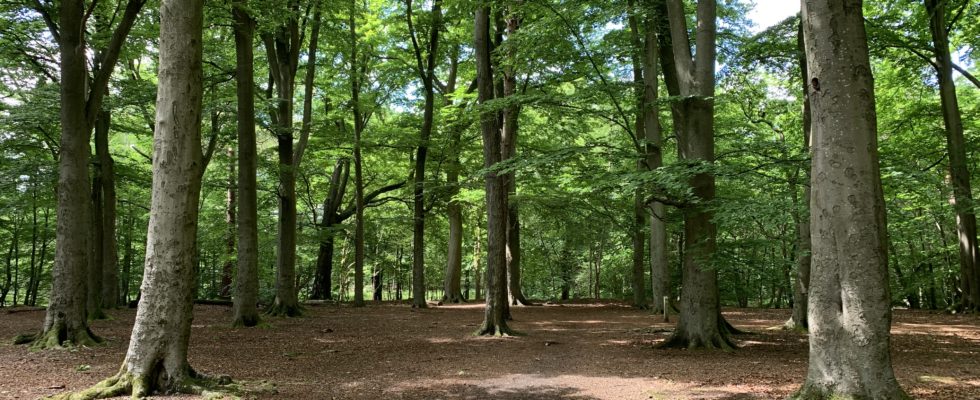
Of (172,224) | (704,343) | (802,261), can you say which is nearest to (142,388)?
(172,224)

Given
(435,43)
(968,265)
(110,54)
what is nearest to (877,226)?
(110,54)

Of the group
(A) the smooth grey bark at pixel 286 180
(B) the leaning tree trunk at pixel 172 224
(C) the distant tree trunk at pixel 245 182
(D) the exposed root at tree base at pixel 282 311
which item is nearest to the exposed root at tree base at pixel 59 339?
(C) the distant tree trunk at pixel 245 182

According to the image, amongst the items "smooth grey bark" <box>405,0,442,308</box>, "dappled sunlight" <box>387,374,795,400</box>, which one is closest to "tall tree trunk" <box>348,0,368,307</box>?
"smooth grey bark" <box>405,0,442,308</box>

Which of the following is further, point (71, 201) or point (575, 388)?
point (71, 201)

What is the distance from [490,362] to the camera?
24.2 ft

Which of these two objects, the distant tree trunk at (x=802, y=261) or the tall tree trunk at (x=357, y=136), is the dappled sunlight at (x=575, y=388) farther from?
the tall tree trunk at (x=357, y=136)

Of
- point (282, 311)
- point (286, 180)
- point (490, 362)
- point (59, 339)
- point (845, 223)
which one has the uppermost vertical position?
point (286, 180)

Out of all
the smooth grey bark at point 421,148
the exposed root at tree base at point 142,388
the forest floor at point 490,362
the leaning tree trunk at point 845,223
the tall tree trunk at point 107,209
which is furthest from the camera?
the smooth grey bark at point 421,148

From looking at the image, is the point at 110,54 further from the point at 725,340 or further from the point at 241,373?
the point at 725,340

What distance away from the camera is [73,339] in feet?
25.7

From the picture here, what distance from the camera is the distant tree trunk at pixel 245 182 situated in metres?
11.0

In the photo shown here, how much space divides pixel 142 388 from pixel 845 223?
568 centimetres

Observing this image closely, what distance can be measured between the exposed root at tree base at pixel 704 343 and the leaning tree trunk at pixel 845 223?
386 cm

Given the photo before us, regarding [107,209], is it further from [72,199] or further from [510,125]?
[510,125]
